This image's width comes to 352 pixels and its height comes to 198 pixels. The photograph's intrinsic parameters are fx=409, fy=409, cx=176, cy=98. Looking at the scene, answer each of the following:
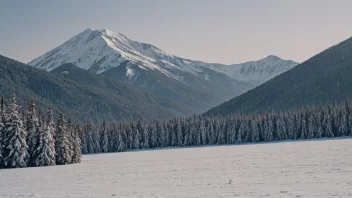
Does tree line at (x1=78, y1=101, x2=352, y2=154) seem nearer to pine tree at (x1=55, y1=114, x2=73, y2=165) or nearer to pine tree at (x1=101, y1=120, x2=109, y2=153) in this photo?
pine tree at (x1=101, y1=120, x2=109, y2=153)

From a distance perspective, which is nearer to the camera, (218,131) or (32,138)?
(32,138)

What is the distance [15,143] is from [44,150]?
5.54m

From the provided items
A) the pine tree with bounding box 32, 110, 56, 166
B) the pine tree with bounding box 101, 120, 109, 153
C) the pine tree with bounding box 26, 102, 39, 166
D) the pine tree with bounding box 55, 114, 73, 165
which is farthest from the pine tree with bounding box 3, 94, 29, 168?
the pine tree with bounding box 101, 120, 109, 153

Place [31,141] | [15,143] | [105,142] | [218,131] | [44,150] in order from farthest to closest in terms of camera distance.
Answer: [218,131] < [105,142] < [31,141] < [44,150] < [15,143]

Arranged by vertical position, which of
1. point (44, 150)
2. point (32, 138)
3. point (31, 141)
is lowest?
point (44, 150)

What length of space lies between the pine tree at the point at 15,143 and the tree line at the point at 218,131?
71.5 meters

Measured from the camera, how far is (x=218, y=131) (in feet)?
513

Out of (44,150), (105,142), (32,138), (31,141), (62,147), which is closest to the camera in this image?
(44,150)

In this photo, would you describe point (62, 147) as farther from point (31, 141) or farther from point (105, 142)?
point (105, 142)

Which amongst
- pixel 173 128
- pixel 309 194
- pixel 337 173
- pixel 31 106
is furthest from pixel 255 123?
pixel 309 194

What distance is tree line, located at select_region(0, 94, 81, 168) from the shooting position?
248 feet

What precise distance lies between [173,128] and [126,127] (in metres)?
18.9

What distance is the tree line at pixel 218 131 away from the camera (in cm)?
14362

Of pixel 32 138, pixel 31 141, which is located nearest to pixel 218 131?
pixel 32 138
